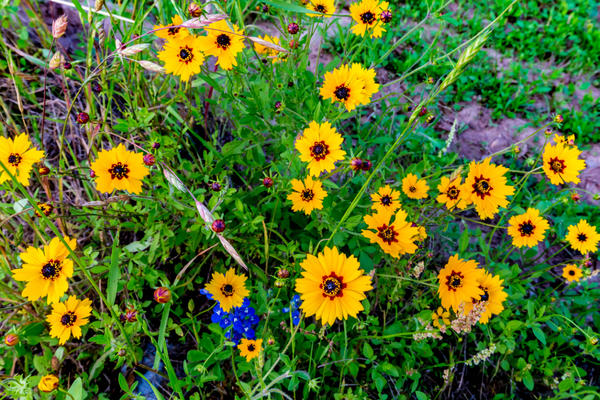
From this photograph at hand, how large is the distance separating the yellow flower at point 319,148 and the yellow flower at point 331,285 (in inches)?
17.4

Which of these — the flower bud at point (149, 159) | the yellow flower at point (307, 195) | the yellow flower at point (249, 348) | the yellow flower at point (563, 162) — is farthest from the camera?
the yellow flower at point (563, 162)

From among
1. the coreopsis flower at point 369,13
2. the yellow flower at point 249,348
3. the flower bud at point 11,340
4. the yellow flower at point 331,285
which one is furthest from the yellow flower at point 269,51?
the flower bud at point 11,340

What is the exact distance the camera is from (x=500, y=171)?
1.89 meters

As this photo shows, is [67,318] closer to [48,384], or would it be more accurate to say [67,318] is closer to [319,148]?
[48,384]

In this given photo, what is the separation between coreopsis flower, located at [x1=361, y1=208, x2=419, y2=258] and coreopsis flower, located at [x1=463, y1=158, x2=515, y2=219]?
0.32 meters

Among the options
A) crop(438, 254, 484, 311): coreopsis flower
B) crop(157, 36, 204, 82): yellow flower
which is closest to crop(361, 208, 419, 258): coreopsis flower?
crop(438, 254, 484, 311): coreopsis flower

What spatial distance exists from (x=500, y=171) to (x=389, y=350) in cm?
110

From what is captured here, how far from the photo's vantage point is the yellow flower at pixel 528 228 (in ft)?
7.08

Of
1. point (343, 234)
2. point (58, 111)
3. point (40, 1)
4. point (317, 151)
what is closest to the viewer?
point (317, 151)

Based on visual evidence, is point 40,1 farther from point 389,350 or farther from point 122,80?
point 389,350

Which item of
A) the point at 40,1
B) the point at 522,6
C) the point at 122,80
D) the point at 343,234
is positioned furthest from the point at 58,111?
the point at 522,6

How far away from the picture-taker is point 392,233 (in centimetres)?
190

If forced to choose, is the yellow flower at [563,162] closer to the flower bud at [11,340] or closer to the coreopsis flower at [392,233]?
the coreopsis flower at [392,233]

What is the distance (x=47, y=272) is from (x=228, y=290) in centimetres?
79
